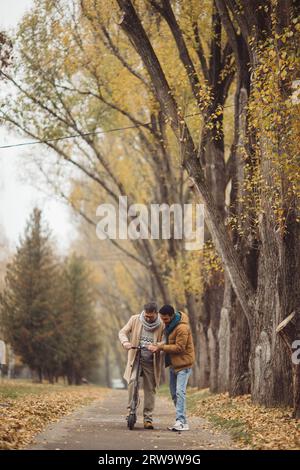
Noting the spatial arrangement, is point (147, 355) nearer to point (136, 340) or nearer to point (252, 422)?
point (136, 340)

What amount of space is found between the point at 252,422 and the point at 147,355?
199 cm

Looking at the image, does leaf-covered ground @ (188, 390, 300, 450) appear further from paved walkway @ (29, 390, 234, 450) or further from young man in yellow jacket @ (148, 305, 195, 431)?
young man in yellow jacket @ (148, 305, 195, 431)

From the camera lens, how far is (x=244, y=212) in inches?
614

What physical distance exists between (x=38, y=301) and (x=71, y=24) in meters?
12.5

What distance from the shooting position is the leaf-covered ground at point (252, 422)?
912cm

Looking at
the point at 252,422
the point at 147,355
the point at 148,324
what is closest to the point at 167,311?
the point at 148,324

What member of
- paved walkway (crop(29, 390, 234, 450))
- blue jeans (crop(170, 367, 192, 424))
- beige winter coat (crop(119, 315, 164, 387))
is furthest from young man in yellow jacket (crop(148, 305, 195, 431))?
paved walkway (crop(29, 390, 234, 450))

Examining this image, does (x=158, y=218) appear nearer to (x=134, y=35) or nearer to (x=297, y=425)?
(x=134, y=35)

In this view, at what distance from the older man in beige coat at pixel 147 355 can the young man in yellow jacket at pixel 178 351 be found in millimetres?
157

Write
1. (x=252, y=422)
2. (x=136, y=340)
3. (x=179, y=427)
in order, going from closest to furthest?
(x=179, y=427) → (x=136, y=340) → (x=252, y=422)

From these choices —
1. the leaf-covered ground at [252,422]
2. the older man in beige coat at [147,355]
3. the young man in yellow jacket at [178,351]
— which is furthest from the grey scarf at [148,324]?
the leaf-covered ground at [252,422]

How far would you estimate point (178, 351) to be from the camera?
1100cm

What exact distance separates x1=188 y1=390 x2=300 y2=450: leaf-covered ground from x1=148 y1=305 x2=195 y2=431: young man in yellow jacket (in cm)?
82

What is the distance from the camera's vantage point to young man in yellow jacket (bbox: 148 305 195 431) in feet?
36.0
